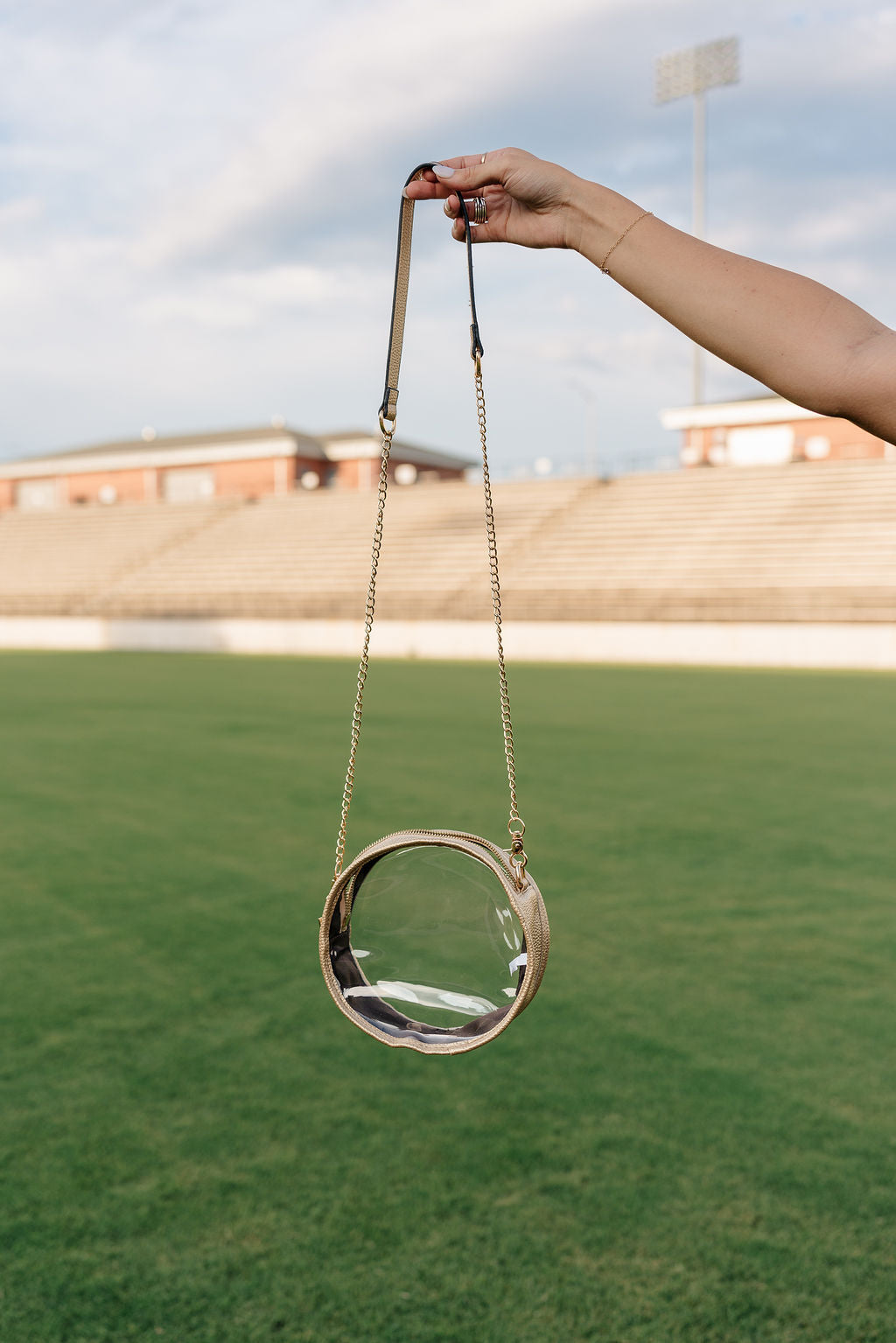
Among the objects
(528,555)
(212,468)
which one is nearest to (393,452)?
(212,468)

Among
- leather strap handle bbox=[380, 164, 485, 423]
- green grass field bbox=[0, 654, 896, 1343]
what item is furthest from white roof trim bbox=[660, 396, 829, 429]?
leather strap handle bbox=[380, 164, 485, 423]

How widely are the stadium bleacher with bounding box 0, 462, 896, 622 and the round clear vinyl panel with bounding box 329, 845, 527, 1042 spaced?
56.9ft

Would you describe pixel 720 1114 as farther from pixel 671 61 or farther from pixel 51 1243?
pixel 671 61

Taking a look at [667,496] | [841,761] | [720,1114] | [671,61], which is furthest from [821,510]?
[671,61]

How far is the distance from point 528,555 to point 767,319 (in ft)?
75.3

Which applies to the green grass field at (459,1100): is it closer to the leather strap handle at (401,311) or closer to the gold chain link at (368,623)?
the gold chain link at (368,623)

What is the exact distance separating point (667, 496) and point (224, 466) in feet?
65.5

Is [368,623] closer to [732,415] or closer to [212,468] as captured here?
[732,415]

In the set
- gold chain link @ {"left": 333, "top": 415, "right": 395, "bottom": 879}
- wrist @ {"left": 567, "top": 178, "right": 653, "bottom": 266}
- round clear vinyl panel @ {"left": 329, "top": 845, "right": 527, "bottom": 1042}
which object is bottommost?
round clear vinyl panel @ {"left": 329, "top": 845, "right": 527, "bottom": 1042}

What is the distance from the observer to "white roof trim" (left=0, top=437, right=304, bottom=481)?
3812 centimetres

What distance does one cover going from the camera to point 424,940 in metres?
1.48

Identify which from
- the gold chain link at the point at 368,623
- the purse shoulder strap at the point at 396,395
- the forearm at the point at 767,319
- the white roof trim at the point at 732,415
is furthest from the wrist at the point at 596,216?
the white roof trim at the point at 732,415

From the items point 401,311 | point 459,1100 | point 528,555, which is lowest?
point 459,1100

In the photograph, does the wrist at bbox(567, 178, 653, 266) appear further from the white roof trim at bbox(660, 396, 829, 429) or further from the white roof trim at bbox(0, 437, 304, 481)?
the white roof trim at bbox(0, 437, 304, 481)
